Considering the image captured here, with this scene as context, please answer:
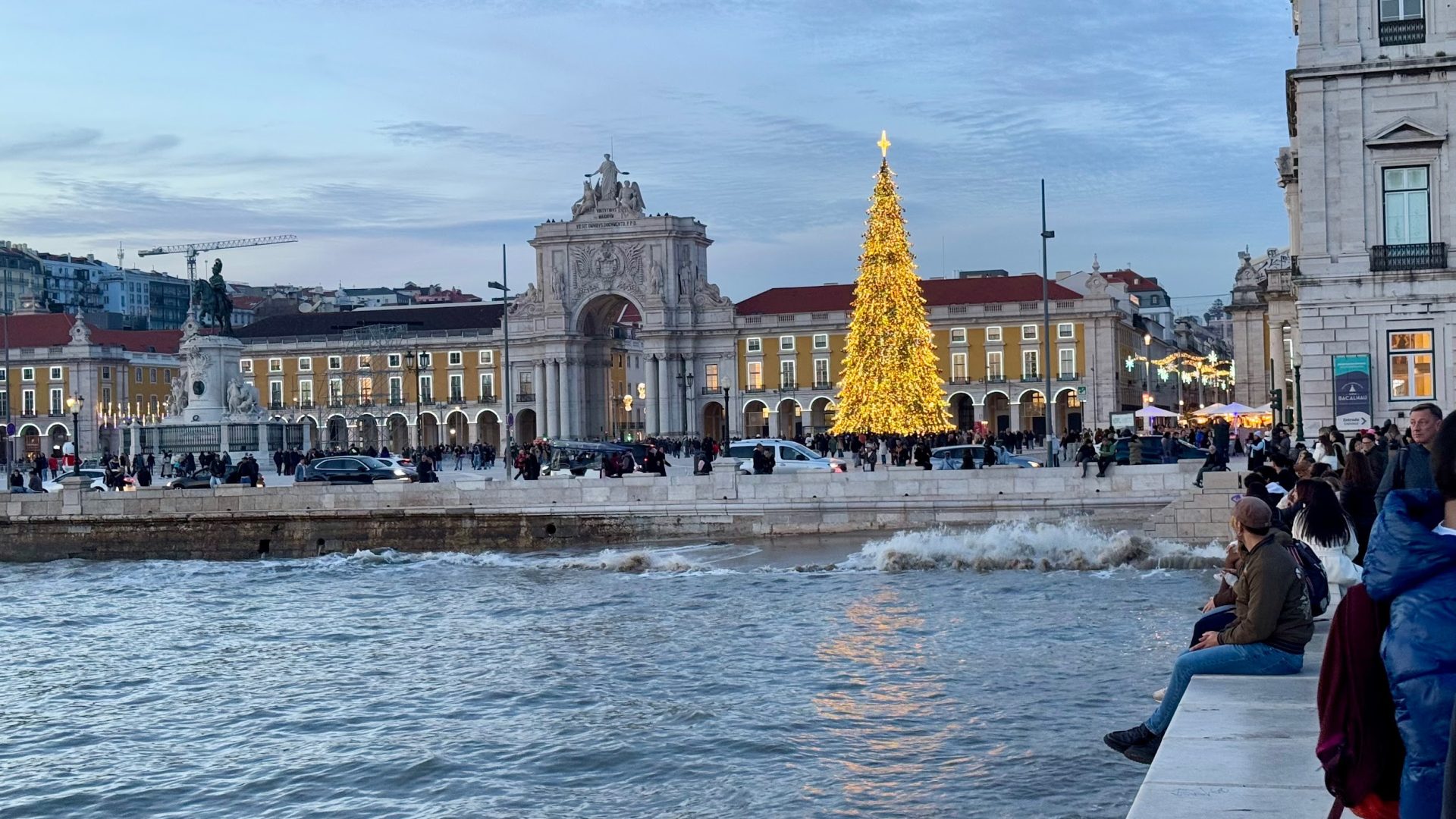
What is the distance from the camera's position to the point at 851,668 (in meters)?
14.3

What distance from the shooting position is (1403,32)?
24.7 m

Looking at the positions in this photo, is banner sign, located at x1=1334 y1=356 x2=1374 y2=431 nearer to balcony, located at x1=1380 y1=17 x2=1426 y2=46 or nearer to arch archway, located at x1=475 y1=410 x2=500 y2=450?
balcony, located at x1=1380 y1=17 x2=1426 y2=46

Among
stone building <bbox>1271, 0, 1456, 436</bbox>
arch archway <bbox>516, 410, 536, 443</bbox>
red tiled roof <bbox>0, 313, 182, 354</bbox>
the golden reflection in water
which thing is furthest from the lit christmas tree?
red tiled roof <bbox>0, 313, 182, 354</bbox>

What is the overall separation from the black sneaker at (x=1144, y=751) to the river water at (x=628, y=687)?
29.2 inches

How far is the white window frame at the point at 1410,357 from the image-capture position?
24.7m

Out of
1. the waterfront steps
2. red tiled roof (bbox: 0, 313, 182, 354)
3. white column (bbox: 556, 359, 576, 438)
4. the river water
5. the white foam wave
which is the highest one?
red tiled roof (bbox: 0, 313, 182, 354)

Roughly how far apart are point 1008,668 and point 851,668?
4.53 feet

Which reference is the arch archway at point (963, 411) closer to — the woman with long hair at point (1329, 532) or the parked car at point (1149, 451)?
the parked car at point (1149, 451)

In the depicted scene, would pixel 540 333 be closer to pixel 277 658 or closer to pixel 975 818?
pixel 277 658

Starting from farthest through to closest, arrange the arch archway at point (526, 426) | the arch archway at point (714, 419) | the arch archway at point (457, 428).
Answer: the arch archway at point (457, 428), the arch archway at point (526, 426), the arch archway at point (714, 419)

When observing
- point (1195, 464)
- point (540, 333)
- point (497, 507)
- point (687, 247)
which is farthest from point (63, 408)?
point (1195, 464)

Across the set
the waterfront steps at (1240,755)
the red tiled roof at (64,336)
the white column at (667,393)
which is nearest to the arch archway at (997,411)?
the white column at (667,393)

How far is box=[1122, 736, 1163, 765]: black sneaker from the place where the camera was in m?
8.08

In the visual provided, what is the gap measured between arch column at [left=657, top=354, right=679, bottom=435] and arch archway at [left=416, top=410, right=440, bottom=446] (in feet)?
49.2
